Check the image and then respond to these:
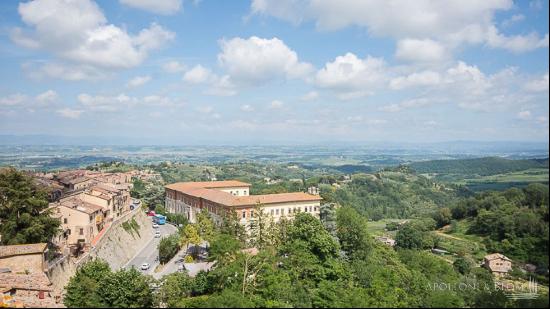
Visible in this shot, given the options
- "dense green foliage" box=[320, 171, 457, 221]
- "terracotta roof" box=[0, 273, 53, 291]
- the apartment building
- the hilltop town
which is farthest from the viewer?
"dense green foliage" box=[320, 171, 457, 221]

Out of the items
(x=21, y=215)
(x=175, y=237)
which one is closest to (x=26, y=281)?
(x=21, y=215)

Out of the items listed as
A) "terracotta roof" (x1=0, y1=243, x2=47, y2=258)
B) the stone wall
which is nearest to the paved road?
the stone wall

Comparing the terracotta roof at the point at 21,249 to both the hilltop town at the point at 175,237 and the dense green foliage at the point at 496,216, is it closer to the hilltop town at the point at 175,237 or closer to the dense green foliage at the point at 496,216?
the hilltop town at the point at 175,237

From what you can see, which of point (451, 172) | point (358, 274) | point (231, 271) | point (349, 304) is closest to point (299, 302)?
point (349, 304)

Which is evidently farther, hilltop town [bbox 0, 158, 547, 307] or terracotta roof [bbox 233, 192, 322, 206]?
terracotta roof [bbox 233, 192, 322, 206]

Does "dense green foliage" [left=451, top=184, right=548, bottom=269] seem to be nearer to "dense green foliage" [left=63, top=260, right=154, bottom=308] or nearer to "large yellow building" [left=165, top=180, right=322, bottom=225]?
"large yellow building" [left=165, top=180, right=322, bottom=225]

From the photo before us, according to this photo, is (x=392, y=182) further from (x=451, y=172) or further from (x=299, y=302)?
Answer: (x=299, y=302)
